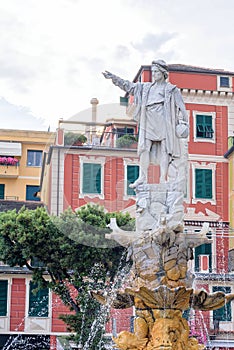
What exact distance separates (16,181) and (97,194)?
20270mm

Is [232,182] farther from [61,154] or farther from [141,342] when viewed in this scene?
[141,342]

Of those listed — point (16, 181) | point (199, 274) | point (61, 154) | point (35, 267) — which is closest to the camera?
point (35, 267)

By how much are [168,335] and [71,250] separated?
70.9 feet

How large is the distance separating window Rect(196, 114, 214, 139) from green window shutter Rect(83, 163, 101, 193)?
6.35 metres

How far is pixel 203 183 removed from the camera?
44594 mm

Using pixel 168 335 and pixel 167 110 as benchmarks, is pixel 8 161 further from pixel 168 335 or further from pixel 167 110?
pixel 168 335

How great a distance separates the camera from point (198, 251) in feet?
141

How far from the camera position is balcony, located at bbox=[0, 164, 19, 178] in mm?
59438

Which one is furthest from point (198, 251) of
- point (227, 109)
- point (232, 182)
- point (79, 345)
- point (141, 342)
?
point (141, 342)

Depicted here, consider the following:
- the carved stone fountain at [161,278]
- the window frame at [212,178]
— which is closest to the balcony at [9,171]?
the window frame at [212,178]

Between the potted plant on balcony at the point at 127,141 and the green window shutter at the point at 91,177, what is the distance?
176 centimetres

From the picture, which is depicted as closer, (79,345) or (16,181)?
(79,345)

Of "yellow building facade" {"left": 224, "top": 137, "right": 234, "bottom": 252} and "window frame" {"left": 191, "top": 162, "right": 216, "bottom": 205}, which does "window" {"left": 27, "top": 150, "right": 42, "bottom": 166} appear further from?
"yellow building facade" {"left": 224, "top": 137, "right": 234, "bottom": 252}

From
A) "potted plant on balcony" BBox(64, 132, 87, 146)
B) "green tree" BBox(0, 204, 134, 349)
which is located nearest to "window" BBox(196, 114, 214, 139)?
"potted plant on balcony" BBox(64, 132, 87, 146)
